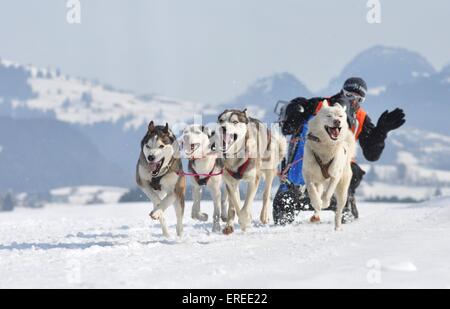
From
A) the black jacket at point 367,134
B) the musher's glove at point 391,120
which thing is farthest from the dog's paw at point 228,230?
the musher's glove at point 391,120

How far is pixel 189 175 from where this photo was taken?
809 cm

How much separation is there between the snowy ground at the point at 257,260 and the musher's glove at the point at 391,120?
3.45 feet

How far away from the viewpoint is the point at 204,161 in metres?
8.17

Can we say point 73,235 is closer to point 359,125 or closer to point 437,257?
point 359,125

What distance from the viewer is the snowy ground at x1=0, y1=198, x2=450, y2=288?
15.6 feet

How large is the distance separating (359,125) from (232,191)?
177 cm

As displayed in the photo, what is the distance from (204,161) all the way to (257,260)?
261 cm

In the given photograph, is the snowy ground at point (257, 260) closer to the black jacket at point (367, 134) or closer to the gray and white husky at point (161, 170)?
the gray and white husky at point (161, 170)

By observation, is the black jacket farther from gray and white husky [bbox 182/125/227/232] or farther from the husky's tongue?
the husky's tongue

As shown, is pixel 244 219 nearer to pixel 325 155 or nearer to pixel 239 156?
pixel 239 156

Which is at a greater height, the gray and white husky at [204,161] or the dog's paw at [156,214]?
the gray and white husky at [204,161]

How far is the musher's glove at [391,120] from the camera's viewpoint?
8.55 metres

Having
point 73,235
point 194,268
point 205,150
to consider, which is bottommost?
point 73,235
